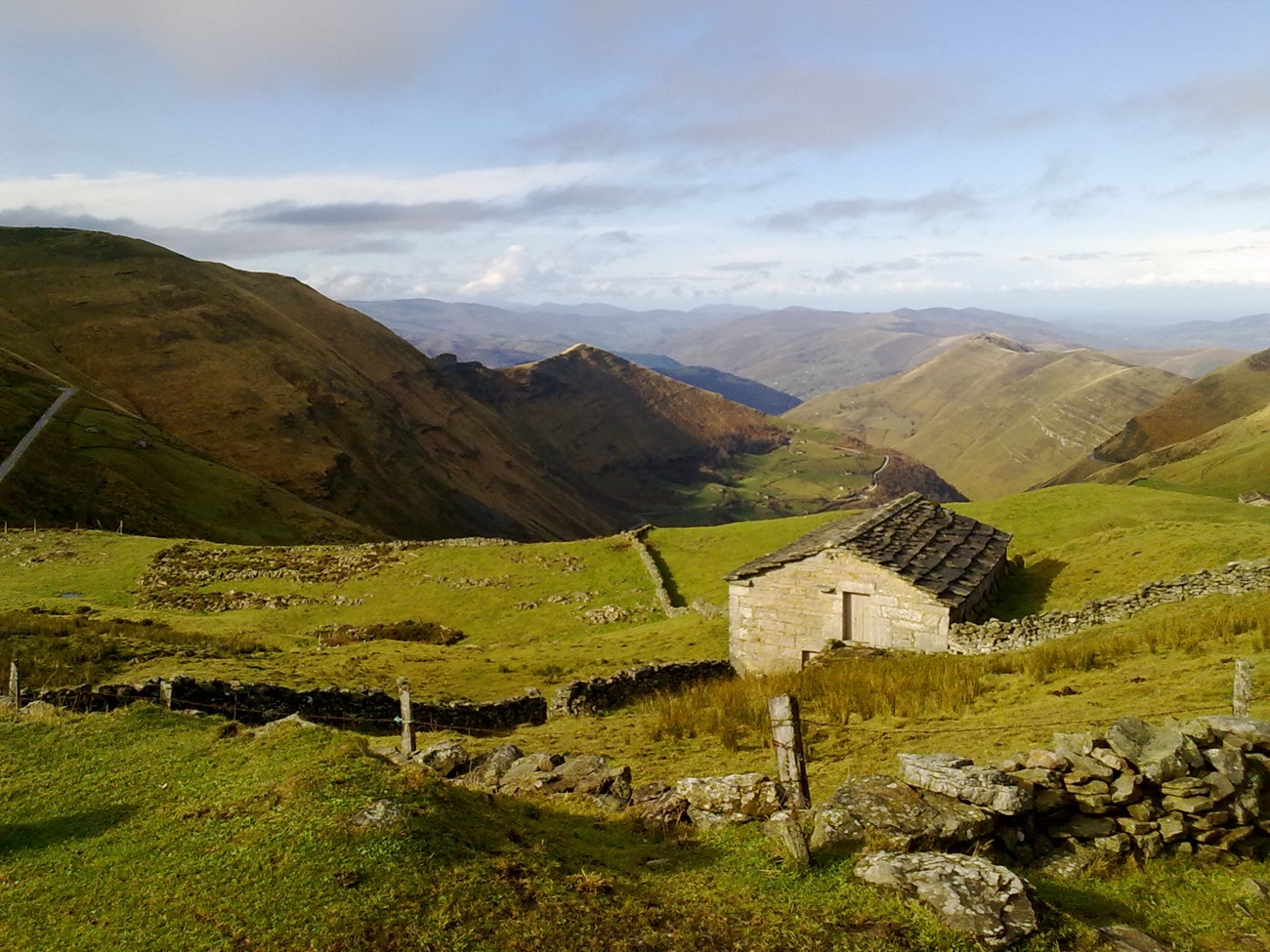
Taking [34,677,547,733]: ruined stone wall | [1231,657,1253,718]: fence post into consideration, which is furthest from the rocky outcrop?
[34,677,547,733]: ruined stone wall

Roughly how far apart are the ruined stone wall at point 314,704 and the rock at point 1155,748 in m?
12.7

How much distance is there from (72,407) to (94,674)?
62.8 meters

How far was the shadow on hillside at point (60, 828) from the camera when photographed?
9648 millimetres

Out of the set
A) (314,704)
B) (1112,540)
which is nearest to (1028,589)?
(1112,540)

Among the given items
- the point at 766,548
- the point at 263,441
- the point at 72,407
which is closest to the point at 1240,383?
the point at 766,548

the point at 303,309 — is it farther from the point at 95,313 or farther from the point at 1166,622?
the point at 1166,622

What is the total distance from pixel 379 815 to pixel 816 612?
18.6 metres

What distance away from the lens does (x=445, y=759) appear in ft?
43.2

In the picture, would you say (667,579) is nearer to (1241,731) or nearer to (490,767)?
(490,767)

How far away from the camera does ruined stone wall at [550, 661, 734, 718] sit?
859 inches

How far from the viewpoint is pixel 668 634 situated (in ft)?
105

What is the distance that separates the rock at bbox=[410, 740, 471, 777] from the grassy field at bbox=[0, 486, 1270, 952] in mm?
1106

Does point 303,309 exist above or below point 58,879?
above

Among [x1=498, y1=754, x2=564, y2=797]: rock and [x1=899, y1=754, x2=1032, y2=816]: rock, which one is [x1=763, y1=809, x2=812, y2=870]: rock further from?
[x1=498, y1=754, x2=564, y2=797]: rock
